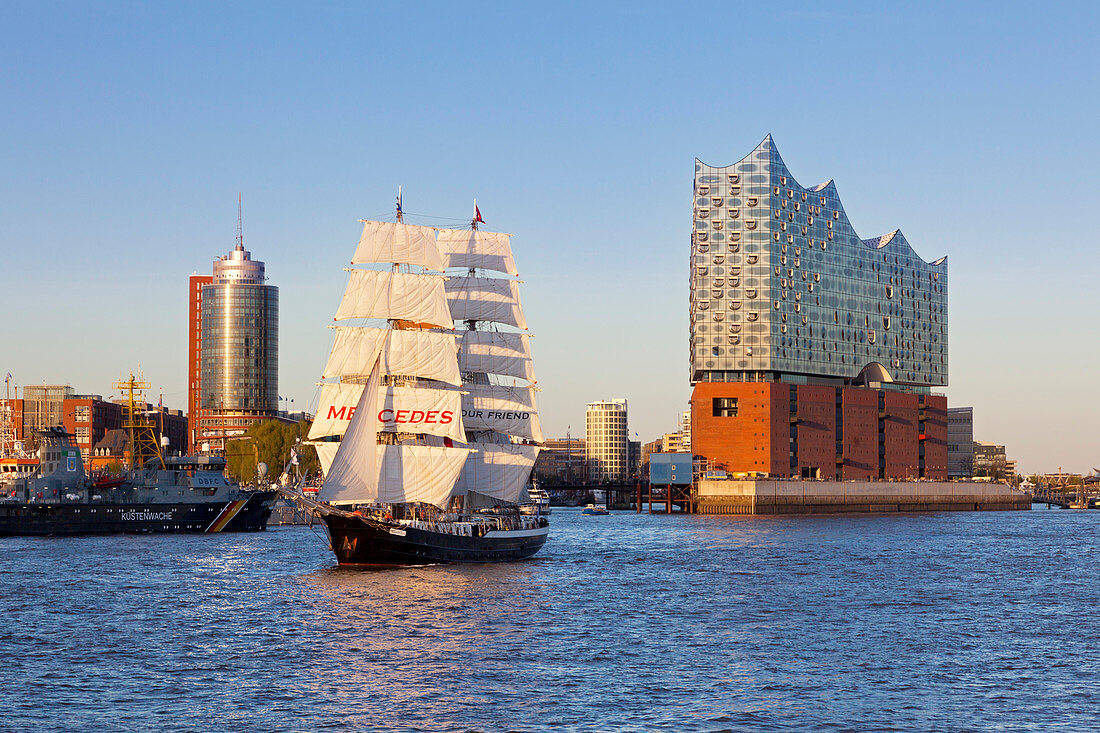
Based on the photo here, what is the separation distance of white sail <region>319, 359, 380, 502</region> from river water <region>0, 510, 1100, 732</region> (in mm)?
5377

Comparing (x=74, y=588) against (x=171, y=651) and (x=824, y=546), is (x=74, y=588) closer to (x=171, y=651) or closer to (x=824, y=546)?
(x=171, y=651)

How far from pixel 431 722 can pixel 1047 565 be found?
71.5 metres

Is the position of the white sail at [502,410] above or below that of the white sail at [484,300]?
below

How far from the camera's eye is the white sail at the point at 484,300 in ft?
348

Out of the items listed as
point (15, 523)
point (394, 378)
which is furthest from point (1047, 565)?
point (15, 523)

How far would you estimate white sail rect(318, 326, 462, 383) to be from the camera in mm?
92750

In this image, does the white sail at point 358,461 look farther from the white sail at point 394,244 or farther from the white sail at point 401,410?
the white sail at point 394,244

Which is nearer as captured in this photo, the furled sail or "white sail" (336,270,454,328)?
"white sail" (336,270,454,328)

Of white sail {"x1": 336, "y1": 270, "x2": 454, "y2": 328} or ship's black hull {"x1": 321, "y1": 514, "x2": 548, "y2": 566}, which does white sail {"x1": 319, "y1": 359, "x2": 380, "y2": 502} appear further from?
white sail {"x1": 336, "y1": 270, "x2": 454, "y2": 328}

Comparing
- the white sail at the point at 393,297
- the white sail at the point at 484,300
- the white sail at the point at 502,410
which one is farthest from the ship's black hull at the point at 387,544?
the white sail at the point at 484,300

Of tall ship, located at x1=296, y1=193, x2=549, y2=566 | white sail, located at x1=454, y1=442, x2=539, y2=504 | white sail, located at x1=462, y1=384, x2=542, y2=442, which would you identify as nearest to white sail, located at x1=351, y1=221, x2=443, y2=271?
tall ship, located at x1=296, y1=193, x2=549, y2=566

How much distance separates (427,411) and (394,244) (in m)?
13.9

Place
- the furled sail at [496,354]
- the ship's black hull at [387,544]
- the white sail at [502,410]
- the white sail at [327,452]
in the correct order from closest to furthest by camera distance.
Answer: the ship's black hull at [387,544] < the white sail at [327,452] < the white sail at [502,410] < the furled sail at [496,354]

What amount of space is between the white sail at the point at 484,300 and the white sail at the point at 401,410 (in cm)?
1537
